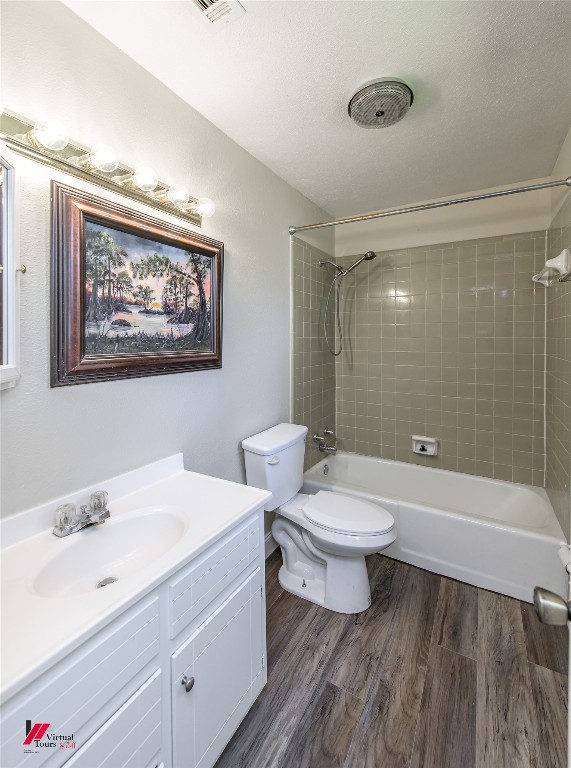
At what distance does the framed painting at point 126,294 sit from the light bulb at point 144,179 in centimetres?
10

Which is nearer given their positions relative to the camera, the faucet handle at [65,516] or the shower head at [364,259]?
the faucet handle at [65,516]

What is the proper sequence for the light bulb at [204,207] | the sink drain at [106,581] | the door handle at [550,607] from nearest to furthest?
1. the door handle at [550,607]
2. the sink drain at [106,581]
3. the light bulb at [204,207]

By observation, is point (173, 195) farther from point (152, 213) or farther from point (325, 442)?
point (325, 442)

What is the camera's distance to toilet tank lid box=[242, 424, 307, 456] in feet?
6.05

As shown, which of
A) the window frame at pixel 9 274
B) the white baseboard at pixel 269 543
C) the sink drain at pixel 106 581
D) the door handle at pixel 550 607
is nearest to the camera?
the door handle at pixel 550 607

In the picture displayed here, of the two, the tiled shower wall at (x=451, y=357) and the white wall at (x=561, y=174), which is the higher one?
the white wall at (x=561, y=174)

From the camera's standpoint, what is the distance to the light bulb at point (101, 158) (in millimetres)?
1104

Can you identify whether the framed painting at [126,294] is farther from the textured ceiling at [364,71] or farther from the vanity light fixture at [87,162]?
the textured ceiling at [364,71]

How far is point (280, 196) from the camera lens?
222 cm

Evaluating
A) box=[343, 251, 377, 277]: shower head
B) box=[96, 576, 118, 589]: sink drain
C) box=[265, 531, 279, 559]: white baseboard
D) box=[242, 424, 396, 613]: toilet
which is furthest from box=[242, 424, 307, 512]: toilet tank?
box=[343, 251, 377, 277]: shower head

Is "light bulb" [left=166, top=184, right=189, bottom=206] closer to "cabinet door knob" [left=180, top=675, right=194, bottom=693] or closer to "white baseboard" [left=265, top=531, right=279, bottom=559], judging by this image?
"cabinet door knob" [left=180, top=675, right=194, bottom=693]

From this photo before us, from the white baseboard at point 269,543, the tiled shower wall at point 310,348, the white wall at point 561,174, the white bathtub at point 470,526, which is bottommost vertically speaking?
the white baseboard at point 269,543

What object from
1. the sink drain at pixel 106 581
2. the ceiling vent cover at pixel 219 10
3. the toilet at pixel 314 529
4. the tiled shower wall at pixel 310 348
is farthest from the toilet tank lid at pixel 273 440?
the ceiling vent cover at pixel 219 10

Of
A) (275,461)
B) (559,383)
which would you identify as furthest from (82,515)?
(559,383)
